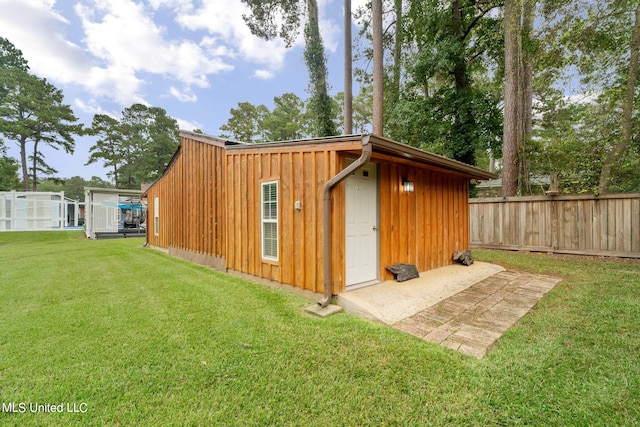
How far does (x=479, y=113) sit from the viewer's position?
9.27 meters

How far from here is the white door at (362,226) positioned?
3.93m

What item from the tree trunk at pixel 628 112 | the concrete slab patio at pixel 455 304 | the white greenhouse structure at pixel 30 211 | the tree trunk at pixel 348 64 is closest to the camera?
the concrete slab patio at pixel 455 304

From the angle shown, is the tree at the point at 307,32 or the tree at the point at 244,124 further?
the tree at the point at 244,124

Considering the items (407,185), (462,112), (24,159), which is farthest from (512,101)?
(24,159)

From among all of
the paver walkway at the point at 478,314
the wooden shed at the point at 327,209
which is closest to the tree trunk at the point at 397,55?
the wooden shed at the point at 327,209

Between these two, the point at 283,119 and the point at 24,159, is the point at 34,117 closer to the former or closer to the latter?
the point at 24,159

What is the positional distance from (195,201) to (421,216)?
214 inches

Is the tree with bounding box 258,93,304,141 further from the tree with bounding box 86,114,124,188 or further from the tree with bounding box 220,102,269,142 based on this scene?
the tree with bounding box 86,114,124,188

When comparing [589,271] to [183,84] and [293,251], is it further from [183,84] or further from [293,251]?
[183,84]

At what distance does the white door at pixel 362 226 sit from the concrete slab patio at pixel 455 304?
0.27 m

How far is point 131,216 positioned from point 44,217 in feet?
14.7

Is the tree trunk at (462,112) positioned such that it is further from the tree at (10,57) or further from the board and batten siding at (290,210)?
the tree at (10,57)

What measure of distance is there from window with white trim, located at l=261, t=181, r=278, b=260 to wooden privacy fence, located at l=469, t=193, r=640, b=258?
680 cm

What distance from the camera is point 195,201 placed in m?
6.89
